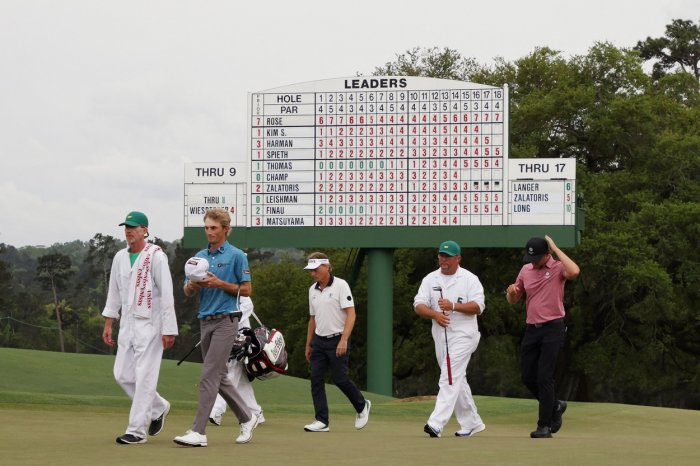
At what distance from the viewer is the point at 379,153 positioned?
2675 cm

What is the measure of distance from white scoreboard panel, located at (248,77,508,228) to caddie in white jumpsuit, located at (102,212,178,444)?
16613mm

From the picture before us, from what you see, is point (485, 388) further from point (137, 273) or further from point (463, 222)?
point (137, 273)

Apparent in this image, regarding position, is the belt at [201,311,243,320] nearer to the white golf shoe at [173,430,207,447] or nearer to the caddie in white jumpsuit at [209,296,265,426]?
the white golf shoe at [173,430,207,447]

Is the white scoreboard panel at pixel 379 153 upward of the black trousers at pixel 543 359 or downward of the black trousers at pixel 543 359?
upward

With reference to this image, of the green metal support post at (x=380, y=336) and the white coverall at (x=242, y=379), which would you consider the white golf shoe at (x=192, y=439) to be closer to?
the white coverall at (x=242, y=379)

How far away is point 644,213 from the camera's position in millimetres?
40406

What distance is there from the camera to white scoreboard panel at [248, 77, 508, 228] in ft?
87.1

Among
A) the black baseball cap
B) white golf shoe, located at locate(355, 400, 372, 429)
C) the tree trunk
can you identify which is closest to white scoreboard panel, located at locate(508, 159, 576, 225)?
white golf shoe, located at locate(355, 400, 372, 429)

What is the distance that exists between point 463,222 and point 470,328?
1473 centimetres

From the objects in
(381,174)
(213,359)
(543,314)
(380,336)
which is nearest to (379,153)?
(381,174)

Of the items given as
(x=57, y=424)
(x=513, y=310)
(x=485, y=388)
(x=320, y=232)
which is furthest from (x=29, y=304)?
(x=57, y=424)

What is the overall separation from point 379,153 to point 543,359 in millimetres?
15220

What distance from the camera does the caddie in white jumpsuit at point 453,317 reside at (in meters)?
11.8

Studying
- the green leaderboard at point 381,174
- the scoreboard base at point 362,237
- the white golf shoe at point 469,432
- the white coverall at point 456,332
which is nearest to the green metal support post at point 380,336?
the scoreboard base at point 362,237
